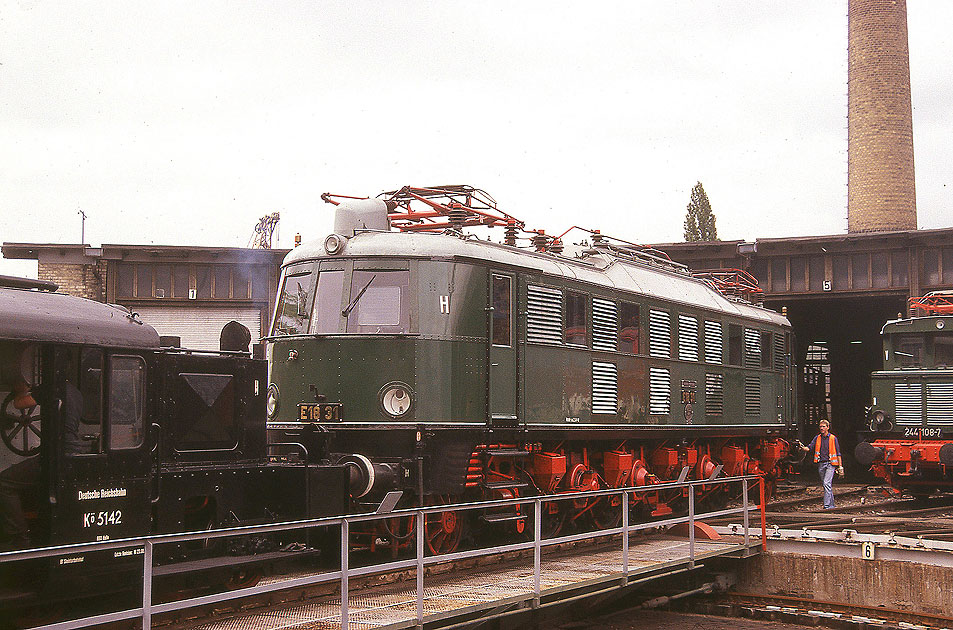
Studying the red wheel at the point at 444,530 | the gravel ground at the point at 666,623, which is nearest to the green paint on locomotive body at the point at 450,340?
the red wheel at the point at 444,530

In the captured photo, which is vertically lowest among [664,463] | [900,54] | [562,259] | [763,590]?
[763,590]

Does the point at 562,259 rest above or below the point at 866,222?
below

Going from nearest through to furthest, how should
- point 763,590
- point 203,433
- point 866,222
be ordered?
point 203,433 < point 763,590 < point 866,222

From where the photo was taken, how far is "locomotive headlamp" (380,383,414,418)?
11.7 meters

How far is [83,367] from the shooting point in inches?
322

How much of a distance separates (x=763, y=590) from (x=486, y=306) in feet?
19.0

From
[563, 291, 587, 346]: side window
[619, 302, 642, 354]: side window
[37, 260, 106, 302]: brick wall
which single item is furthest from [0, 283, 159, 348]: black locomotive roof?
[37, 260, 106, 302]: brick wall

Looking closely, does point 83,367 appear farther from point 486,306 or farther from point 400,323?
point 486,306

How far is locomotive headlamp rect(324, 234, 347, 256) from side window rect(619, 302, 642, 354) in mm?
4906

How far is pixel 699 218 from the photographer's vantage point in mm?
64625

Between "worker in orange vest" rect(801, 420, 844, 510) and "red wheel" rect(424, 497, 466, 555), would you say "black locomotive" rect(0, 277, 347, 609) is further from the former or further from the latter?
"worker in orange vest" rect(801, 420, 844, 510)

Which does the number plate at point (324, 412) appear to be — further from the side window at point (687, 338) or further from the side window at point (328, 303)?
the side window at point (687, 338)

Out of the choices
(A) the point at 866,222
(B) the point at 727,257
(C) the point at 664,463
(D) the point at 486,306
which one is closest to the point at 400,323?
(D) the point at 486,306

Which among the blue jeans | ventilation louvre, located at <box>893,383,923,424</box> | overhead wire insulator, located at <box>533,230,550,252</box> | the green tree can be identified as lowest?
the blue jeans
